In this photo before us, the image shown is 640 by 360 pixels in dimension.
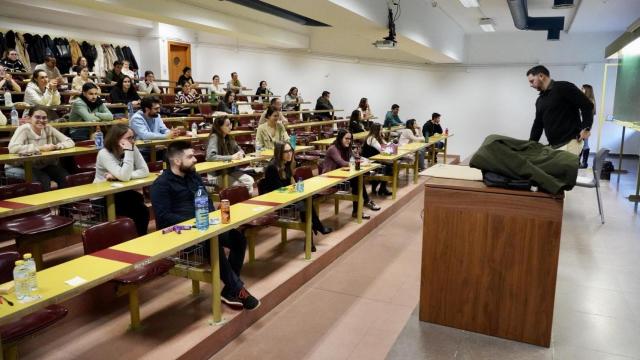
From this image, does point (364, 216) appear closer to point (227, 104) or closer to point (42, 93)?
point (227, 104)

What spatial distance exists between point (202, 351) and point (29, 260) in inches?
45.3

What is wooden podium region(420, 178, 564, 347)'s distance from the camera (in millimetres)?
2408

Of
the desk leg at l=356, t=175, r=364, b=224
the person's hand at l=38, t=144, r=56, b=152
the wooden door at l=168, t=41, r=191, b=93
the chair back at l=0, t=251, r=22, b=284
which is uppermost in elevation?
the wooden door at l=168, t=41, r=191, b=93

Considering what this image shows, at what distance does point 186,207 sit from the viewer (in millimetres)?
3305

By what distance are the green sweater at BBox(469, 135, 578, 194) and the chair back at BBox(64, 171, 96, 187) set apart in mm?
3238

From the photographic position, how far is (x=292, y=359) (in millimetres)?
2738

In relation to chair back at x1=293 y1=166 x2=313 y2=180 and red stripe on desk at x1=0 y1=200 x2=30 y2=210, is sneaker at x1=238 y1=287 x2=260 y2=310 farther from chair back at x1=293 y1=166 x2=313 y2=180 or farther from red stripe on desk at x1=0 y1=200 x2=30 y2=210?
chair back at x1=293 y1=166 x2=313 y2=180

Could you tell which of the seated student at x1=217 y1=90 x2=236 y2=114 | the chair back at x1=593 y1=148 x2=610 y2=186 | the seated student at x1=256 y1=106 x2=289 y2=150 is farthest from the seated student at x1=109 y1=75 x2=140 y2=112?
the chair back at x1=593 y1=148 x2=610 y2=186

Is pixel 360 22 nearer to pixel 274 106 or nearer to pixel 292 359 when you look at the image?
pixel 274 106

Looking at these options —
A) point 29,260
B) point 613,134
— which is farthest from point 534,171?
point 613,134

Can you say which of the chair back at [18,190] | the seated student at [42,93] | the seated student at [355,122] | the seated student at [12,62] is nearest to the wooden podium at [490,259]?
the chair back at [18,190]

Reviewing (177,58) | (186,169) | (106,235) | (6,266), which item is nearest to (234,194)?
(186,169)

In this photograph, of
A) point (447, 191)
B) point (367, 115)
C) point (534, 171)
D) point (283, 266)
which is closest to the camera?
point (534, 171)

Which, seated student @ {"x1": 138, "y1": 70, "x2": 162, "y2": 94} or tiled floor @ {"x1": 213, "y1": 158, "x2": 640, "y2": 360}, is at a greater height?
seated student @ {"x1": 138, "y1": 70, "x2": 162, "y2": 94}
